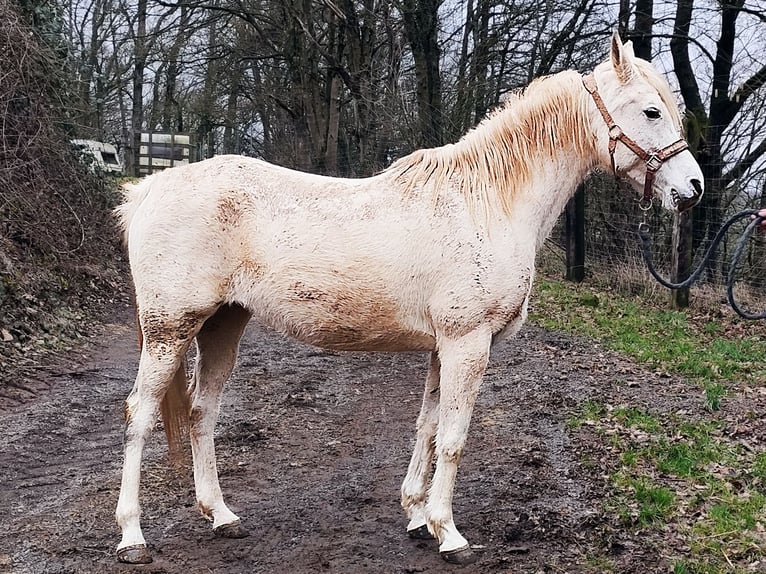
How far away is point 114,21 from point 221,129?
21.7ft

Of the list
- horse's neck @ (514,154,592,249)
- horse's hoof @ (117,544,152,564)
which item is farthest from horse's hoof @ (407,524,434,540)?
horse's neck @ (514,154,592,249)

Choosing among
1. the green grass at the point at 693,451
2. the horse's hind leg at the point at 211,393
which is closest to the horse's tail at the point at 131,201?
the horse's hind leg at the point at 211,393

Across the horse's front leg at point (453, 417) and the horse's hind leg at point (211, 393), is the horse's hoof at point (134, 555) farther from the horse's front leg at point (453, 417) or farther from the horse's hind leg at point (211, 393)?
the horse's front leg at point (453, 417)

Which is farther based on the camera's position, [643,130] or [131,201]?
[131,201]

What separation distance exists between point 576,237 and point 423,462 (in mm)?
9315

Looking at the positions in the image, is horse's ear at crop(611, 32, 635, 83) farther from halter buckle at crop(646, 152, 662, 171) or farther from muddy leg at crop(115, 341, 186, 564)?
muddy leg at crop(115, 341, 186, 564)

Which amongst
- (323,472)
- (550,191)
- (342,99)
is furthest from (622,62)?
(342,99)

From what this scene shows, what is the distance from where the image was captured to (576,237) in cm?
1209

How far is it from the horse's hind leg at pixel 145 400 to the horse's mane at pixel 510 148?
1.33 meters

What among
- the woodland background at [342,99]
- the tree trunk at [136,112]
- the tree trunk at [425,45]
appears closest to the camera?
the woodland background at [342,99]

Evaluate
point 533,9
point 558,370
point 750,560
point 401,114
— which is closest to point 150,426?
point 750,560

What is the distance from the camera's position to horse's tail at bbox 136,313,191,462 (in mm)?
3463

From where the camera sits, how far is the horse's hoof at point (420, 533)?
3.46 m

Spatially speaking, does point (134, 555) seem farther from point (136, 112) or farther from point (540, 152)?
point (136, 112)
